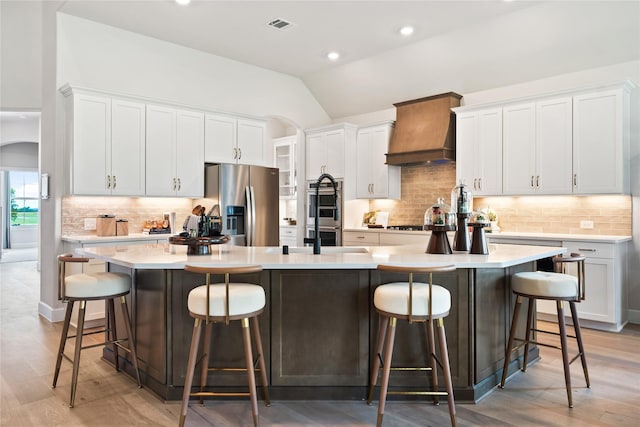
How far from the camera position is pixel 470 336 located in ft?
9.21

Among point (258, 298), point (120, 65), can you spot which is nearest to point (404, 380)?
point (258, 298)

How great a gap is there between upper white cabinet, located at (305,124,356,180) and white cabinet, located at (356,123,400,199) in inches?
9.6

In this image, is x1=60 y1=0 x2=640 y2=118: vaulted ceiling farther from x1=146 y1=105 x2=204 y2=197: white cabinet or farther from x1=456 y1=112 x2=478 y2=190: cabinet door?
x1=146 y1=105 x2=204 y2=197: white cabinet

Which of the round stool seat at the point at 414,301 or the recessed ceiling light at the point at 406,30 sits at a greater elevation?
the recessed ceiling light at the point at 406,30

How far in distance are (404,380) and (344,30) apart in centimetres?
410

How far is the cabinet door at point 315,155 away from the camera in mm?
7059

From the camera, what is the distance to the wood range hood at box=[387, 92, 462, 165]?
5816 mm

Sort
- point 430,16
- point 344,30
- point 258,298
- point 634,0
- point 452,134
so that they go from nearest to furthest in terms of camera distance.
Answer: point 258,298, point 634,0, point 430,16, point 344,30, point 452,134

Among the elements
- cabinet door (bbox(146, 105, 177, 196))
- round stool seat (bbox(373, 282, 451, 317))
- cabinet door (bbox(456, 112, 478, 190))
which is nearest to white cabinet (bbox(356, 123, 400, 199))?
cabinet door (bbox(456, 112, 478, 190))

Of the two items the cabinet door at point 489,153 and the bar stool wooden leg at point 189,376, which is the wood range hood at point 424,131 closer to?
the cabinet door at point 489,153

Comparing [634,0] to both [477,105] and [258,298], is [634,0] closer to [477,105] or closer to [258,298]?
[477,105]

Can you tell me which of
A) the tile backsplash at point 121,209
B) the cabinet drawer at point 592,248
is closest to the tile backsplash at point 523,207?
the cabinet drawer at point 592,248

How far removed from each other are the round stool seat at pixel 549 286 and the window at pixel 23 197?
14.5m

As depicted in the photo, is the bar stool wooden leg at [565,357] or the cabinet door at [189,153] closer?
the bar stool wooden leg at [565,357]
